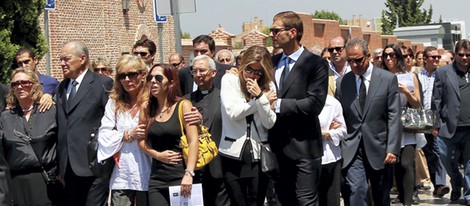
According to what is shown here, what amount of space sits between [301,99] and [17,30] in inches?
348

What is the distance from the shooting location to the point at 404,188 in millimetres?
10891

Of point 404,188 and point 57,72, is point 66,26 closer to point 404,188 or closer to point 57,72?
point 57,72

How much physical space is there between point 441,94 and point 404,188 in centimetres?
226

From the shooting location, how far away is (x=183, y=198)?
7535 mm

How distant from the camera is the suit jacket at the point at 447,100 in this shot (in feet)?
40.7

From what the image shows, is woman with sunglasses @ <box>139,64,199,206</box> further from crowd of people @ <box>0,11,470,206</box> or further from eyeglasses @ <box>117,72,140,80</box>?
eyeglasses @ <box>117,72,140,80</box>

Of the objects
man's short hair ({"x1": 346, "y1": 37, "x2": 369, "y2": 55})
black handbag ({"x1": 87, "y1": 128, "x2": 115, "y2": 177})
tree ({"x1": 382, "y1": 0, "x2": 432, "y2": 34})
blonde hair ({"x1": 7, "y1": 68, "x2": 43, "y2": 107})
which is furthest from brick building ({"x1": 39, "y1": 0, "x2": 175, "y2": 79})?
tree ({"x1": 382, "y1": 0, "x2": 432, "y2": 34})

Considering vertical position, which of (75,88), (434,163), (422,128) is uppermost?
(75,88)

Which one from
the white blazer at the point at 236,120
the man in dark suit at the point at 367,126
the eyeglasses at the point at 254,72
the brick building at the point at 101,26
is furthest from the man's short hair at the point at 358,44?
the brick building at the point at 101,26

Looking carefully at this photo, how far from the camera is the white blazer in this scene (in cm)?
792

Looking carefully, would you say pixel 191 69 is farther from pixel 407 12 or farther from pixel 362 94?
pixel 407 12

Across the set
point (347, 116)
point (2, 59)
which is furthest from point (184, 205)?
point (2, 59)

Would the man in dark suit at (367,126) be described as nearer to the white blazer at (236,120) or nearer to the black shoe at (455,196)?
the white blazer at (236,120)

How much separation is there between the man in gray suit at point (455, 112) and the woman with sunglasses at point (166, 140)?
5.59m
